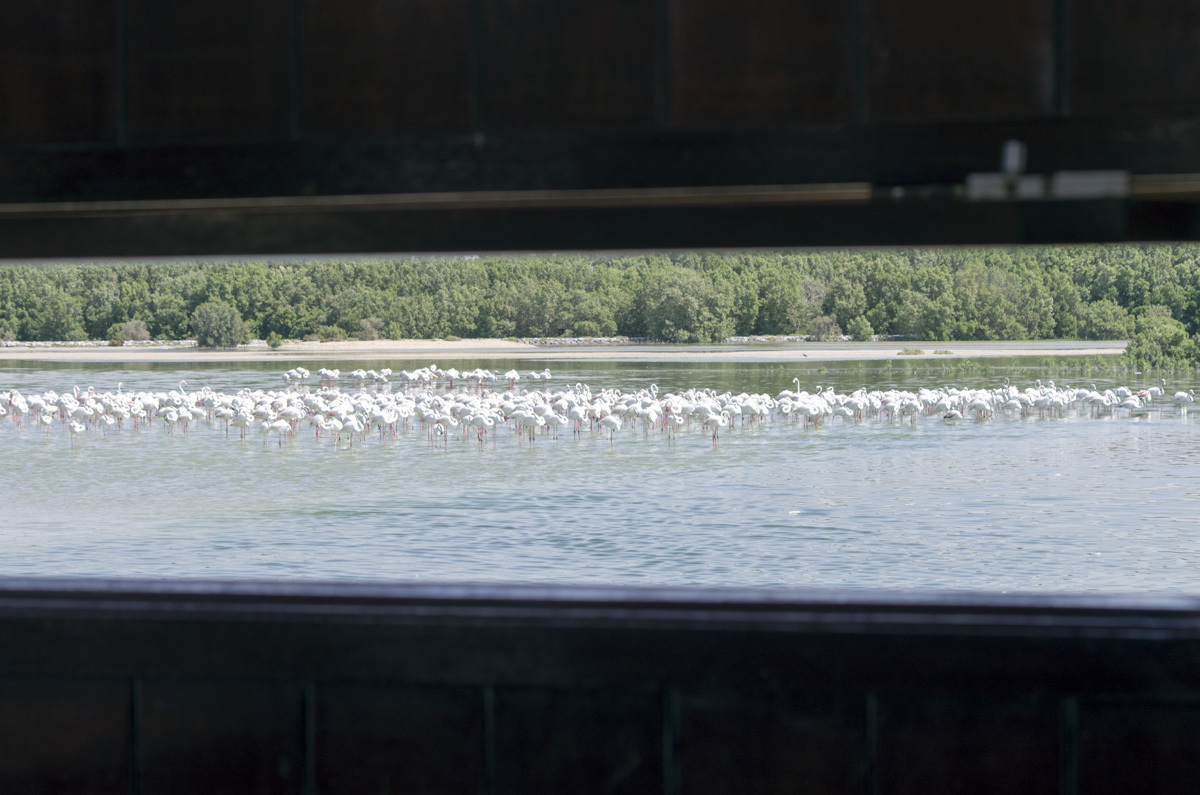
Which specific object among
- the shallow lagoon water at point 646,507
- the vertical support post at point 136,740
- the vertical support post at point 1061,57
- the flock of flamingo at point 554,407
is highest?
the vertical support post at point 1061,57

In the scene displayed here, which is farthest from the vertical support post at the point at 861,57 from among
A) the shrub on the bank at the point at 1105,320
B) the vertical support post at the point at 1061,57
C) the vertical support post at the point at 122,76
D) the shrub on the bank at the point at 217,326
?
the shrub on the bank at the point at 217,326

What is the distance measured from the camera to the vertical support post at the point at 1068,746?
321 cm

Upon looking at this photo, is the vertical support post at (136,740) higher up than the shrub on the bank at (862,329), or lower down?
lower down

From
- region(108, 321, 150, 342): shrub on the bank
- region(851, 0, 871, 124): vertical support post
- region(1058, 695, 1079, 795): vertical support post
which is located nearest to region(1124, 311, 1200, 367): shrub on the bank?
region(108, 321, 150, 342): shrub on the bank

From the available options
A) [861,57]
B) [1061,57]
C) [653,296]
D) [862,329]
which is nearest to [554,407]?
[653,296]

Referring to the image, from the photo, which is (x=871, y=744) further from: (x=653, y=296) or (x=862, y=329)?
(x=862, y=329)

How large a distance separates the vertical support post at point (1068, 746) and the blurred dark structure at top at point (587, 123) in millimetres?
1322

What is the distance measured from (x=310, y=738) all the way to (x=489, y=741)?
0.55 metres

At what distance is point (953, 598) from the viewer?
3.24 metres

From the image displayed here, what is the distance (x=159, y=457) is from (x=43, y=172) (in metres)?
30.5

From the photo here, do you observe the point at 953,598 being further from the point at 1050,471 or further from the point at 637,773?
the point at 1050,471

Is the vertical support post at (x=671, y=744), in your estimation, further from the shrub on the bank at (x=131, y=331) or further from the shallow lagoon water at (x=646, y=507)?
the shrub on the bank at (x=131, y=331)

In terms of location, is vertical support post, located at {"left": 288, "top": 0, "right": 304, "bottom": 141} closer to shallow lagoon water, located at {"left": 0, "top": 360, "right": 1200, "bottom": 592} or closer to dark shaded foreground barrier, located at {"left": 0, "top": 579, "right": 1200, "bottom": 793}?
dark shaded foreground barrier, located at {"left": 0, "top": 579, "right": 1200, "bottom": 793}

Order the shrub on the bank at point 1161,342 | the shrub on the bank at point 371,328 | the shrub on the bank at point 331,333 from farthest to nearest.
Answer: the shrub on the bank at point 331,333, the shrub on the bank at point 371,328, the shrub on the bank at point 1161,342
